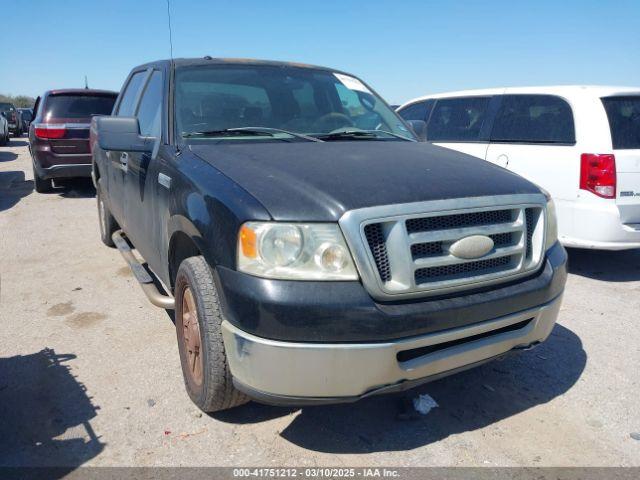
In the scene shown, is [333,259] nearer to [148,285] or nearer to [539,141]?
[148,285]

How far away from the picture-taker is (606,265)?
5582 mm

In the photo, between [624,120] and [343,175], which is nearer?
[343,175]

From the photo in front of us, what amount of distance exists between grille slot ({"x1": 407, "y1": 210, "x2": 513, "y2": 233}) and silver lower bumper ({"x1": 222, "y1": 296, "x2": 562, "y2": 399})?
1.46ft

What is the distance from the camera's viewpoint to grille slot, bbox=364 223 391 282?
213 centimetres

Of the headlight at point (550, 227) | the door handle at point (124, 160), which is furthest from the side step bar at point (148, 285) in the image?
the headlight at point (550, 227)

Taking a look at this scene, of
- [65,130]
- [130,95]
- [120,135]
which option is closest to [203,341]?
[120,135]

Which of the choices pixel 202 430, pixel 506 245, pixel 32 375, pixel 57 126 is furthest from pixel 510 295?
pixel 57 126

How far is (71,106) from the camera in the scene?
8852 millimetres

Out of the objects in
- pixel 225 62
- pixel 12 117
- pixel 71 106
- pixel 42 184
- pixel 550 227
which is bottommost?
pixel 12 117

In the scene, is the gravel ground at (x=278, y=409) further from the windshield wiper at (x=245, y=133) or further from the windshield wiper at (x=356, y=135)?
the windshield wiper at (x=356, y=135)

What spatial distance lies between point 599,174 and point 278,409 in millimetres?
3714

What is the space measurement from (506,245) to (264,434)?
4.93 ft

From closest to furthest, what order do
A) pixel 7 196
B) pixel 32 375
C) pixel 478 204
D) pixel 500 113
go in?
pixel 478 204 → pixel 32 375 → pixel 500 113 → pixel 7 196

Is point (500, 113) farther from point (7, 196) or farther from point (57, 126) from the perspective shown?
point (7, 196)
